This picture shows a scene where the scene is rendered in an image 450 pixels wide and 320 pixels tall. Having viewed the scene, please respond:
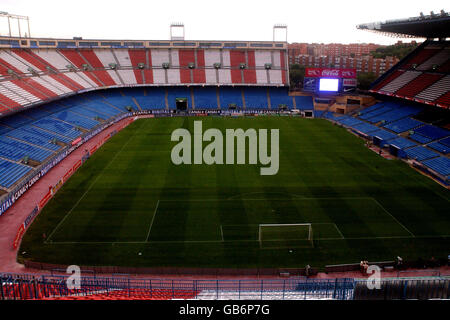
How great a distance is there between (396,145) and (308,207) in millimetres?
20909

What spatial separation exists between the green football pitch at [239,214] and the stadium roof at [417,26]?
18349 millimetres

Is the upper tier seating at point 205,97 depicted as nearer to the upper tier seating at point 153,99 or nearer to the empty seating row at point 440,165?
the upper tier seating at point 153,99

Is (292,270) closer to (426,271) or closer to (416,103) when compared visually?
(426,271)

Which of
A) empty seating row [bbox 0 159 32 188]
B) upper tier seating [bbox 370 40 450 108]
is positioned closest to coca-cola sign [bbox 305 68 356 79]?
upper tier seating [bbox 370 40 450 108]

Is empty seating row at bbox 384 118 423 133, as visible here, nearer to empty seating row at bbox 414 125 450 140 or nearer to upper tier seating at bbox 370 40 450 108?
empty seating row at bbox 414 125 450 140

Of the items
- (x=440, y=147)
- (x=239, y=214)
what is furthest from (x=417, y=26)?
(x=239, y=214)

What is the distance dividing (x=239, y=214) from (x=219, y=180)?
6640 mm

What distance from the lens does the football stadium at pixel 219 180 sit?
720 inches

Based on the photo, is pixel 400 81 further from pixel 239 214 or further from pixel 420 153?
pixel 239 214

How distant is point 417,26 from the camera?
48.4 meters
